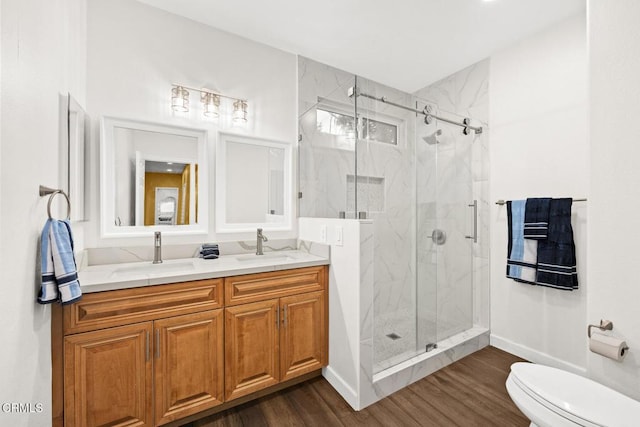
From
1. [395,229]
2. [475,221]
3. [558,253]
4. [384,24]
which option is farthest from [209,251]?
[558,253]

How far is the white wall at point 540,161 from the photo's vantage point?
2.01m

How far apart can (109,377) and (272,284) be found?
0.93 metres

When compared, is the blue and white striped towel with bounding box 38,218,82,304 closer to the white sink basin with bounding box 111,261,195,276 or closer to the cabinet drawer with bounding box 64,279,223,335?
the cabinet drawer with bounding box 64,279,223,335

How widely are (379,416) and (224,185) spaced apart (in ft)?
6.34

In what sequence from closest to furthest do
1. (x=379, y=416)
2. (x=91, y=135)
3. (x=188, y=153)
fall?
(x=379, y=416), (x=91, y=135), (x=188, y=153)

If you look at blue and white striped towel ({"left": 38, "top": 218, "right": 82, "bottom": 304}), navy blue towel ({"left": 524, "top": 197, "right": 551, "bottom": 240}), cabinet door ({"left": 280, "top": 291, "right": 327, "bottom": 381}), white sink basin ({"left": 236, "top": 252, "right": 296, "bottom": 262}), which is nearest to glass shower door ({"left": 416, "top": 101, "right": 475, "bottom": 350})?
navy blue towel ({"left": 524, "top": 197, "right": 551, "bottom": 240})

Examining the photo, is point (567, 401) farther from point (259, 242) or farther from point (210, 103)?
point (210, 103)

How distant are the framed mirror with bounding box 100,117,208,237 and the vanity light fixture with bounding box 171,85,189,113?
15cm

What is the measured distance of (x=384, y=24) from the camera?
215 cm

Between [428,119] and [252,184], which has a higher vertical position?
[428,119]

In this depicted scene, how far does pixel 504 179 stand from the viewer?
247cm

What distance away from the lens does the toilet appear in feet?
3.12

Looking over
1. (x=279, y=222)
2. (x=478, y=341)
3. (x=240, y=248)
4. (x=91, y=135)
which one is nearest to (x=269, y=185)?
(x=279, y=222)

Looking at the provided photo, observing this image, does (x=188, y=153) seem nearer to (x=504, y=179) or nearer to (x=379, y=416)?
(x=379, y=416)
